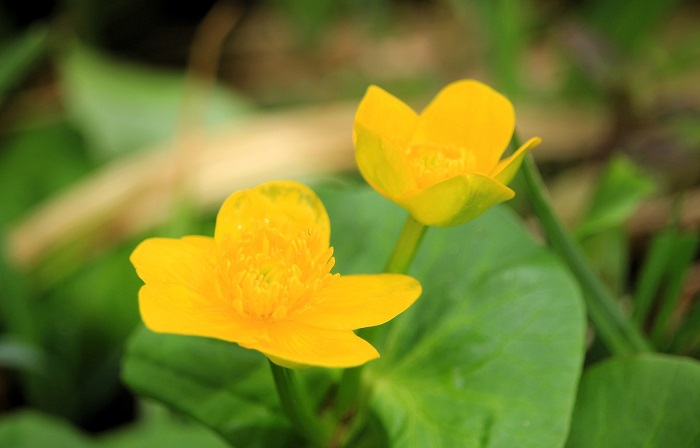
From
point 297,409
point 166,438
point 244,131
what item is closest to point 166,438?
point 166,438

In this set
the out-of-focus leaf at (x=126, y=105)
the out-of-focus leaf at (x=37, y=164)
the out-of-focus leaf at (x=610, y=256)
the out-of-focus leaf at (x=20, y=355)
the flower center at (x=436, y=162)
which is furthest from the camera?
the out-of-focus leaf at (x=126, y=105)

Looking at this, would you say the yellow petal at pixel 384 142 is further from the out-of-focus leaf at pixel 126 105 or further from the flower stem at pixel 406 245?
the out-of-focus leaf at pixel 126 105

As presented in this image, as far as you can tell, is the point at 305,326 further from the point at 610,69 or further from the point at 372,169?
the point at 610,69

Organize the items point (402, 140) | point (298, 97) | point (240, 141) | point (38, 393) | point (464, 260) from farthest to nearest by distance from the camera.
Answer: point (298, 97) < point (240, 141) < point (38, 393) < point (464, 260) < point (402, 140)

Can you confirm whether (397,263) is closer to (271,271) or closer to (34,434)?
(271,271)

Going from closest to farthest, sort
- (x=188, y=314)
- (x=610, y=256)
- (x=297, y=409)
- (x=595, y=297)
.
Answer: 1. (x=188, y=314)
2. (x=297, y=409)
3. (x=595, y=297)
4. (x=610, y=256)

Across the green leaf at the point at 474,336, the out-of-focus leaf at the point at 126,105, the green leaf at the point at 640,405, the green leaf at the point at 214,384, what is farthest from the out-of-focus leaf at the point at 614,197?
the out-of-focus leaf at the point at 126,105

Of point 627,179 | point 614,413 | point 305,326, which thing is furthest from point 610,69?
point 305,326
